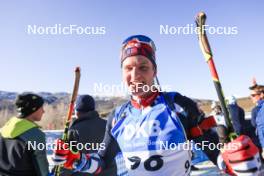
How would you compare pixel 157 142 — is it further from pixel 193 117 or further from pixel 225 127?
pixel 225 127

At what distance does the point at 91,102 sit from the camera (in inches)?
221

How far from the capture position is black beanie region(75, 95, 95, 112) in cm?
552

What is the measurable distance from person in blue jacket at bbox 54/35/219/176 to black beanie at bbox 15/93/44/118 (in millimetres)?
1848

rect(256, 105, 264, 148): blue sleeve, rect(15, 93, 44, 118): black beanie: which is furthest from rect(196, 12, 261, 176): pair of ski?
rect(256, 105, 264, 148): blue sleeve

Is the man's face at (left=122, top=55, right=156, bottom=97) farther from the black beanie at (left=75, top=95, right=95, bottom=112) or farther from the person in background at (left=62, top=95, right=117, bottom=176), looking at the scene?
the black beanie at (left=75, top=95, right=95, bottom=112)

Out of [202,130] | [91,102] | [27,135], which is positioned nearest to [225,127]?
[202,130]

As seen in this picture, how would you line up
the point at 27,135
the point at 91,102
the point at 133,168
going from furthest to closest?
the point at 91,102
the point at 27,135
the point at 133,168

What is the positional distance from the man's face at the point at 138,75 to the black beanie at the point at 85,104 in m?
2.63

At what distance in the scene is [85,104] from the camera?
552 cm

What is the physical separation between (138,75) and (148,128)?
432mm

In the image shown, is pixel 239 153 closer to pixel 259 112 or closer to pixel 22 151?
pixel 22 151

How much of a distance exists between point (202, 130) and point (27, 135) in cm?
244

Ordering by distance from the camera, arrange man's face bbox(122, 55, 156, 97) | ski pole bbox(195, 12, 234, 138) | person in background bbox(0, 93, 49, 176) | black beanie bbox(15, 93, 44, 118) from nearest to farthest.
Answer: ski pole bbox(195, 12, 234, 138), man's face bbox(122, 55, 156, 97), person in background bbox(0, 93, 49, 176), black beanie bbox(15, 93, 44, 118)

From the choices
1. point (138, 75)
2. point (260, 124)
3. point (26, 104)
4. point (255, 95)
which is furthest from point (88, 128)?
point (255, 95)
